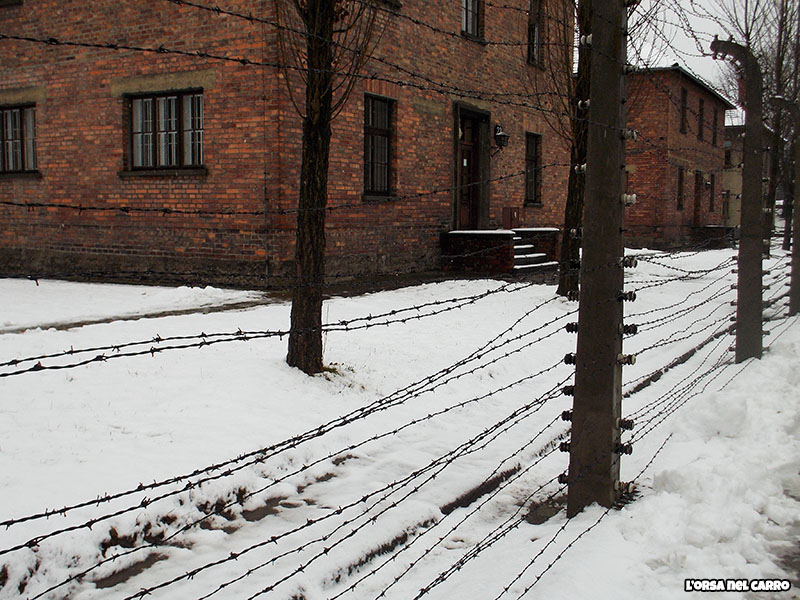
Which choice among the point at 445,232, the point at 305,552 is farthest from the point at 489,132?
the point at 305,552

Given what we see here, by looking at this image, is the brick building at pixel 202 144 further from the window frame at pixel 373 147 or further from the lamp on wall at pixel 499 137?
the lamp on wall at pixel 499 137

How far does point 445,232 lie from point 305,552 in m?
12.8

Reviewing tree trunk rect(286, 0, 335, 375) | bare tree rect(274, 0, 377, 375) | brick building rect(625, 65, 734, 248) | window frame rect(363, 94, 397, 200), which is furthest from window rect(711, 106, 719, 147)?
tree trunk rect(286, 0, 335, 375)

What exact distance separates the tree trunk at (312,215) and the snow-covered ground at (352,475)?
25cm

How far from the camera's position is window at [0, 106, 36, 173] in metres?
14.6

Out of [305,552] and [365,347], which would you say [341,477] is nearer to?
[305,552]

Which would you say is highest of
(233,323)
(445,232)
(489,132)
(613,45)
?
(489,132)

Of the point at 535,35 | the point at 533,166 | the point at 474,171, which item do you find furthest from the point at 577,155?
the point at 535,35

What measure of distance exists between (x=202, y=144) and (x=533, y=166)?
1054cm

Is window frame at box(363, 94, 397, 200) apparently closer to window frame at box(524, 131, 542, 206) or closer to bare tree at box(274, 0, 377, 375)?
window frame at box(524, 131, 542, 206)

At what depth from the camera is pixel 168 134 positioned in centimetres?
1295

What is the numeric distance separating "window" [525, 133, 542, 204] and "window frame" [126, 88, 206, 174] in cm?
1020

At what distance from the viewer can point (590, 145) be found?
4195 millimetres

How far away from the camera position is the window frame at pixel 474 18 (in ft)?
56.1
